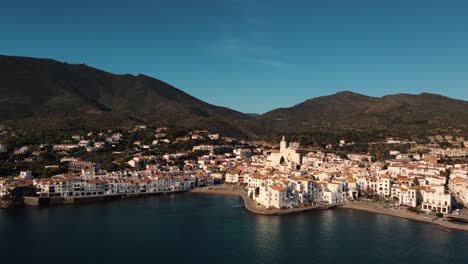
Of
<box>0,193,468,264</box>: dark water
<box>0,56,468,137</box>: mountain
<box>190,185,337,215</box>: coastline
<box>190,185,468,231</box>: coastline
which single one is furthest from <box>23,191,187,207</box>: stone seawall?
<box>0,56,468,137</box>: mountain

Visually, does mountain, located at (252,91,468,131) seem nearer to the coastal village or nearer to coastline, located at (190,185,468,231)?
the coastal village

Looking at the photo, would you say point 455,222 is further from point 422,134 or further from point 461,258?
point 422,134

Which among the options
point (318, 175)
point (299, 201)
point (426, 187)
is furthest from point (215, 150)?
point (426, 187)

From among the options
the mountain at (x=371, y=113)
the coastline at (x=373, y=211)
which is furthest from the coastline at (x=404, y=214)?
the mountain at (x=371, y=113)

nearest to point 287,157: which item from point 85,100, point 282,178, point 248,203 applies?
point 282,178

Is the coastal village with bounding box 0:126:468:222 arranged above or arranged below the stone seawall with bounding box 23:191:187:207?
above

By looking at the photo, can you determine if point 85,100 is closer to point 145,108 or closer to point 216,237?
point 145,108
